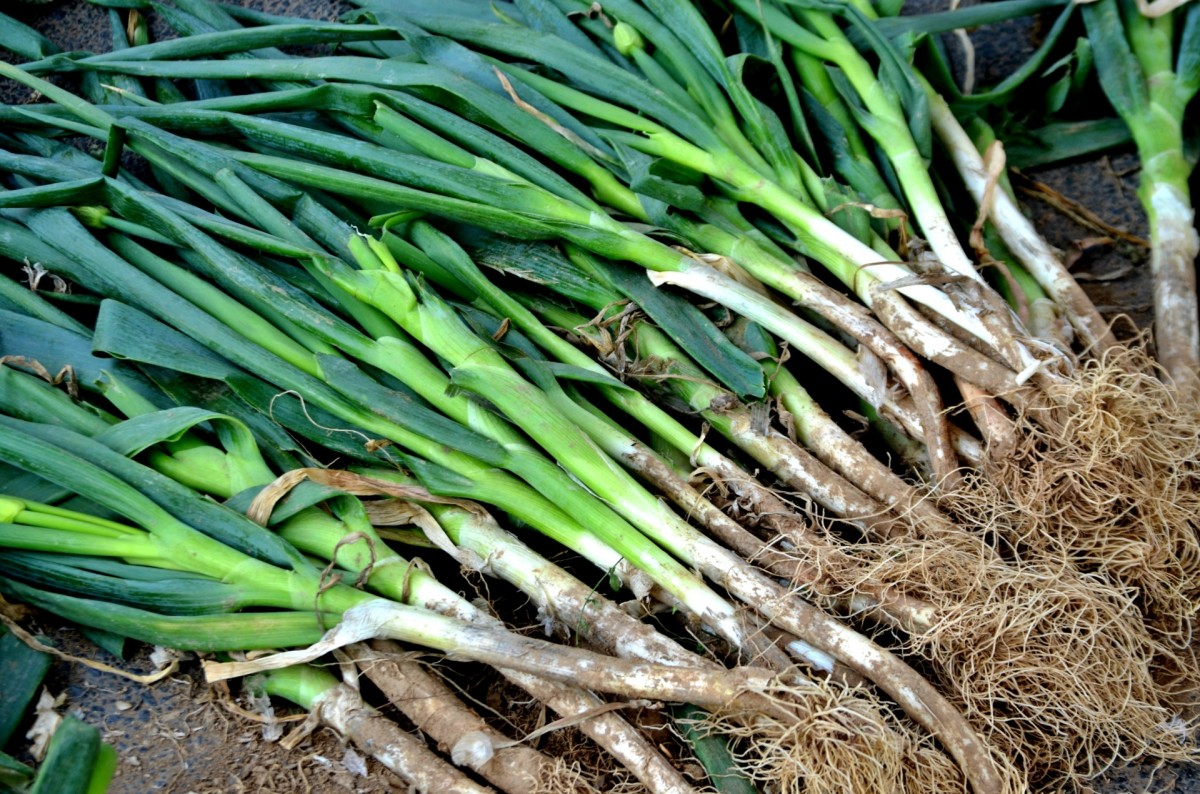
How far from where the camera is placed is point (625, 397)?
163cm

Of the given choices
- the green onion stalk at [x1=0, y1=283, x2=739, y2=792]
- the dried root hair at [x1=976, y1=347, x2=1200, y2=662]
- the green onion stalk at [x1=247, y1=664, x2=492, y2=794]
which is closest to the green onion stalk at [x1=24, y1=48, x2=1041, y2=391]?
the dried root hair at [x1=976, y1=347, x2=1200, y2=662]

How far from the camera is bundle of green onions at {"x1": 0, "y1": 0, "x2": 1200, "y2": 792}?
135cm

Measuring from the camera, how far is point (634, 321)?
5.57 ft

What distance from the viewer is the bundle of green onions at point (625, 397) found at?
4.42 feet

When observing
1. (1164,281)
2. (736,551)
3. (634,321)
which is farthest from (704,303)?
(1164,281)

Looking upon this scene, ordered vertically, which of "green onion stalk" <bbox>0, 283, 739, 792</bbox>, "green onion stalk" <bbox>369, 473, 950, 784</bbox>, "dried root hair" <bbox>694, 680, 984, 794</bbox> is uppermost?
"green onion stalk" <bbox>0, 283, 739, 792</bbox>

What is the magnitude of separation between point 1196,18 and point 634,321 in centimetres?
136

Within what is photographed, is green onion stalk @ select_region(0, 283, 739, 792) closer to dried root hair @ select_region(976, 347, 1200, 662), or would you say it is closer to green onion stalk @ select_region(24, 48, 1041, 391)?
green onion stalk @ select_region(24, 48, 1041, 391)

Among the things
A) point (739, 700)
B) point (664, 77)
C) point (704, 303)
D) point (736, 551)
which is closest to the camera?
point (739, 700)

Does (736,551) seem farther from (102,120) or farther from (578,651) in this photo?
(102,120)

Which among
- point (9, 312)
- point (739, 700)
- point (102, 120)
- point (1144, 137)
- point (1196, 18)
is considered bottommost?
point (739, 700)

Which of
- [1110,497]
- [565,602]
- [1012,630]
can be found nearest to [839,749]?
[1012,630]

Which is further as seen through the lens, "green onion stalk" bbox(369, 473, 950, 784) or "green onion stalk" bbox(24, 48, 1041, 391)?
"green onion stalk" bbox(24, 48, 1041, 391)

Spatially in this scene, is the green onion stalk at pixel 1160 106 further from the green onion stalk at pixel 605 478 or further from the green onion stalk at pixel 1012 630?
the green onion stalk at pixel 605 478
